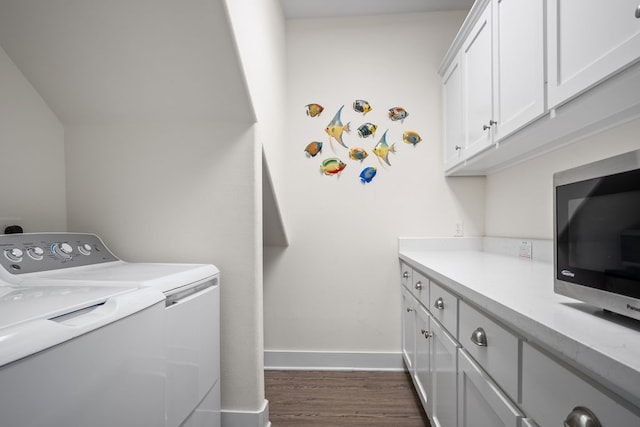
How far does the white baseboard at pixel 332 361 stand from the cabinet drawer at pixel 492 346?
4.66ft

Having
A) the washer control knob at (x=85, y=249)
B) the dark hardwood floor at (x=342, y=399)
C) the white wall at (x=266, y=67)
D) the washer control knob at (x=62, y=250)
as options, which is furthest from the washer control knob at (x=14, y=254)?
the dark hardwood floor at (x=342, y=399)

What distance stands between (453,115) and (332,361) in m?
1.87

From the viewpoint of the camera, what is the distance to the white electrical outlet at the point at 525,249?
1.78m

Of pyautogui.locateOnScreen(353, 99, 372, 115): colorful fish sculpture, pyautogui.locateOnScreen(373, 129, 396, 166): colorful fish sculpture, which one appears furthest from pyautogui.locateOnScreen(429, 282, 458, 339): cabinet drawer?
pyautogui.locateOnScreen(353, 99, 372, 115): colorful fish sculpture

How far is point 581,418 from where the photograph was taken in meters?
0.55

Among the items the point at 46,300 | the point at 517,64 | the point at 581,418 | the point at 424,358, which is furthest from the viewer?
the point at 424,358

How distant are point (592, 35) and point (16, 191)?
6.93 ft

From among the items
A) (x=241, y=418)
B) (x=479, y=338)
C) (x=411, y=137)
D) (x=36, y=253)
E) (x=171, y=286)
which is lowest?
(x=241, y=418)

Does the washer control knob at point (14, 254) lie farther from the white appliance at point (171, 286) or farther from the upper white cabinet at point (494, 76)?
the upper white cabinet at point (494, 76)

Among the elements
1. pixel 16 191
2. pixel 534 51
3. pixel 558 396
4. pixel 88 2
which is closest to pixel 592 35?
pixel 534 51

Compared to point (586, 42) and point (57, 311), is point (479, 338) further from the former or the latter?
point (57, 311)

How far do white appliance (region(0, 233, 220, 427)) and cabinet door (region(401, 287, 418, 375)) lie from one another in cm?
112

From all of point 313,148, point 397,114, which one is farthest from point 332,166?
point 397,114

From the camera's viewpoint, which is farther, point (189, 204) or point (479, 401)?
point (189, 204)
